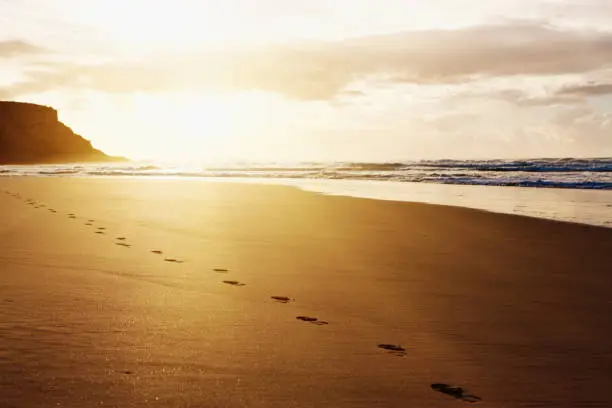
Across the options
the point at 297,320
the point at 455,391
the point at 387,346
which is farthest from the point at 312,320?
the point at 455,391

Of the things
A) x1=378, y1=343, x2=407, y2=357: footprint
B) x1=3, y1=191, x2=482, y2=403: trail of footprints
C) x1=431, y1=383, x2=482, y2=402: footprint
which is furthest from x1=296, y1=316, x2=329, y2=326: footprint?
x1=431, y1=383, x2=482, y2=402: footprint

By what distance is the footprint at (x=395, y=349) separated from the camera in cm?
451

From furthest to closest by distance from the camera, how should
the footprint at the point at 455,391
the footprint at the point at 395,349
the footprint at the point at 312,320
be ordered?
the footprint at the point at 312,320, the footprint at the point at 395,349, the footprint at the point at 455,391

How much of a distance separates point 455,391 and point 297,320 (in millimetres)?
1822

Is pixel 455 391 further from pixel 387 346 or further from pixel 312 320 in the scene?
pixel 312 320

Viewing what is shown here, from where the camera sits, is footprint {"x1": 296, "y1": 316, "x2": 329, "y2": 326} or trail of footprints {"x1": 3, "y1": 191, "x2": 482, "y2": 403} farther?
footprint {"x1": 296, "y1": 316, "x2": 329, "y2": 326}

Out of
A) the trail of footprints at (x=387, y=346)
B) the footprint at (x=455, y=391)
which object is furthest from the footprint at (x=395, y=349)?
the footprint at (x=455, y=391)

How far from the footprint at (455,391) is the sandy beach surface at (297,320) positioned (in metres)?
0.05

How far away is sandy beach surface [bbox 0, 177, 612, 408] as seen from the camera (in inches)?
145

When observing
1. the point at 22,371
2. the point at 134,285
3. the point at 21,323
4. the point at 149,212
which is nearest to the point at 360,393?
the point at 22,371

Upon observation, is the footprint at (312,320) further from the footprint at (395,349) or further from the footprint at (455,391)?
the footprint at (455,391)

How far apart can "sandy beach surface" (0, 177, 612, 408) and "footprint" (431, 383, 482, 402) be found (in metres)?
0.05

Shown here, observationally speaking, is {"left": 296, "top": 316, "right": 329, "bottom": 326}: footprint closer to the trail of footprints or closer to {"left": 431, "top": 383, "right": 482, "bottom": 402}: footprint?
the trail of footprints

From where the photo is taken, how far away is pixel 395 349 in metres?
4.60
